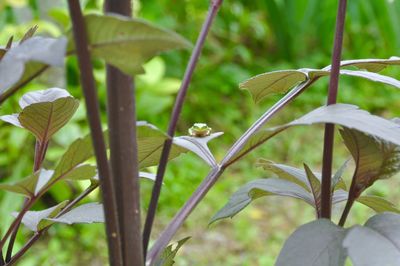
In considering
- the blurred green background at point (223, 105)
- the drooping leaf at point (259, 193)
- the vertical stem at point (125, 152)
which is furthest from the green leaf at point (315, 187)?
the blurred green background at point (223, 105)

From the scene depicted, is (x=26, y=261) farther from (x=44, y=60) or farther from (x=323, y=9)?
(x=323, y=9)

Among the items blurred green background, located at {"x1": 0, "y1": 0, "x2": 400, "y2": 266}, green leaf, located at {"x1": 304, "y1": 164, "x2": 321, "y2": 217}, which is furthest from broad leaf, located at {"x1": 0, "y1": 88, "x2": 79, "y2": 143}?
blurred green background, located at {"x1": 0, "y1": 0, "x2": 400, "y2": 266}

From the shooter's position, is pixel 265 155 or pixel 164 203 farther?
pixel 265 155

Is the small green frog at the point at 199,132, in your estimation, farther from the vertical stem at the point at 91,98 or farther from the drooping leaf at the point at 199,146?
the vertical stem at the point at 91,98

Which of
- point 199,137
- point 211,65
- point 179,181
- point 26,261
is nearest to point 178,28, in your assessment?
point 211,65

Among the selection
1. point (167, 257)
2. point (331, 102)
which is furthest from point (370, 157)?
point (167, 257)

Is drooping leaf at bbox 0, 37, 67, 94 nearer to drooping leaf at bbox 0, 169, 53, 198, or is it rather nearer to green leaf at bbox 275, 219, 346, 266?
drooping leaf at bbox 0, 169, 53, 198

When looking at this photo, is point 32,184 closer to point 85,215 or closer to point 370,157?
point 85,215

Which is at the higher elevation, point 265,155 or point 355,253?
point 355,253

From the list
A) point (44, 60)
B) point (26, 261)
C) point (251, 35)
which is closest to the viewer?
point (44, 60)
